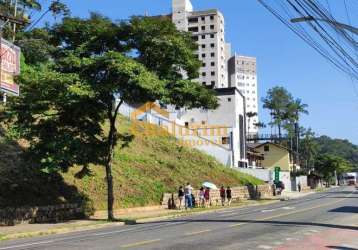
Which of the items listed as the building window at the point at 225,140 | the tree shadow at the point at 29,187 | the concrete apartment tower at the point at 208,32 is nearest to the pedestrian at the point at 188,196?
the tree shadow at the point at 29,187

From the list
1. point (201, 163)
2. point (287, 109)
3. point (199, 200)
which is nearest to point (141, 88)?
point (199, 200)

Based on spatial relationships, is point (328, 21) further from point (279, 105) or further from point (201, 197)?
point (279, 105)

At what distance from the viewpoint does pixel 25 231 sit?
2044 centimetres

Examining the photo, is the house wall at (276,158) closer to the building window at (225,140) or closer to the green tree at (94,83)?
the building window at (225,140)

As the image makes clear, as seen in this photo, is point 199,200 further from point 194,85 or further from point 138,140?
point 194,85

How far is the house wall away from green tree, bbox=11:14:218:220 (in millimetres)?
86543

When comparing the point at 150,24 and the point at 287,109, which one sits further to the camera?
the point at 287,109

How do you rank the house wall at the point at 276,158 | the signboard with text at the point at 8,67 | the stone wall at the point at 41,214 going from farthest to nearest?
the house wall at the point at 276,158 → the stone wall at the point at 41,214 → the signboard with text at the point at 8,67

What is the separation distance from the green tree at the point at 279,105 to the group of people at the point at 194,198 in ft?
281

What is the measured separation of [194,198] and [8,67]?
18861 mm

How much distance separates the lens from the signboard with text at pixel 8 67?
22.4 metres

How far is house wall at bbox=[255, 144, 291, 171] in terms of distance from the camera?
365ft

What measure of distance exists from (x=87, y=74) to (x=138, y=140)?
73.6ft

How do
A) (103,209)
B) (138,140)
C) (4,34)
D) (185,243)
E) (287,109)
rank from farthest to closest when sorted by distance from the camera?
(287,109)
(138,140)
(4,34)
(103,209)
(185,243)
